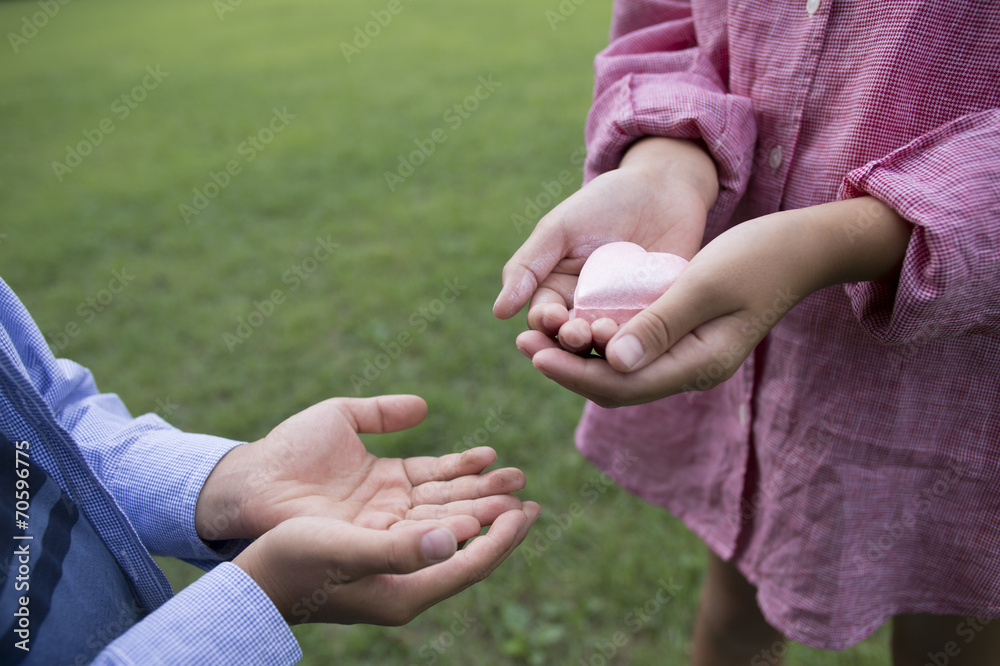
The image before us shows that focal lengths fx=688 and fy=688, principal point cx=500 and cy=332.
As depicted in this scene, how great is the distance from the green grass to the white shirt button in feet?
5.63

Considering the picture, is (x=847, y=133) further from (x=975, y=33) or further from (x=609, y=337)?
(x=609, y=337)

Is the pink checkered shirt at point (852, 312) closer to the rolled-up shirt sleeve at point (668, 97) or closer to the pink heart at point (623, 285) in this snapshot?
the rolled-up shirt sleeve at point (668, 97)

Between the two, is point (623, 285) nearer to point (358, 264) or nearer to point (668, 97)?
point (668, 97)

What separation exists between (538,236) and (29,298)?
4.46m

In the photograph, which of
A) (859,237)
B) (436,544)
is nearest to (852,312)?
(859,237)

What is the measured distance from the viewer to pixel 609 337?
1.23m

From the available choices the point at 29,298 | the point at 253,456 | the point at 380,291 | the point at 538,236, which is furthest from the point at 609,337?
the point at 29,298

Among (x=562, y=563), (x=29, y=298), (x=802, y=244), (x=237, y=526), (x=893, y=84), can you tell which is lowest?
(x=562, y=563)

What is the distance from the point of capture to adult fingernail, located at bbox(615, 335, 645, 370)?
3.72ft

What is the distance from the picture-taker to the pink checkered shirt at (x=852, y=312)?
46.4 inches

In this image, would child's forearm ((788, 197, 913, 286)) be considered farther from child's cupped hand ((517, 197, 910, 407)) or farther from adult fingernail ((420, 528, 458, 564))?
adult fingernail ((420, 528, 458, 564))

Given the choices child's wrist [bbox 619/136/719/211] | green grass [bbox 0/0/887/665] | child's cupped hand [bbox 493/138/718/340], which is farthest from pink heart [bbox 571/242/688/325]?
green grass [bbox 0/0/887/665]

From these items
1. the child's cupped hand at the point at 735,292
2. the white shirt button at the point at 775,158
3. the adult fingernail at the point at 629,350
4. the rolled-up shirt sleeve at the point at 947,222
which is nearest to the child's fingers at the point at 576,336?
the child's cupped hand at the point at 735,292

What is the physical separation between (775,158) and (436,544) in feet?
3.59
